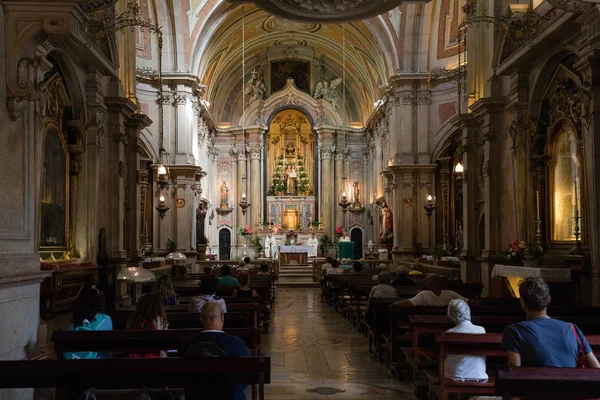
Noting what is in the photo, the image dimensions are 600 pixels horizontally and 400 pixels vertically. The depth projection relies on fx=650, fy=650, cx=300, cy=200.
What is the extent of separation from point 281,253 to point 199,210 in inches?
223

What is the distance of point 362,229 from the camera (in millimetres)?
36750

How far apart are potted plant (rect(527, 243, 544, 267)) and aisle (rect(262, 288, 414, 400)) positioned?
3364mm

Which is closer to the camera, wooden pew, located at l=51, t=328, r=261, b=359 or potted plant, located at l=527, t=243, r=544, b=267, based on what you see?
wooden pew, located at l=51, t=328, r=261, b=359

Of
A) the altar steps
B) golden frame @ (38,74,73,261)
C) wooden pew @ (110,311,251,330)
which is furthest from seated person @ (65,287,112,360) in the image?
the altar steps

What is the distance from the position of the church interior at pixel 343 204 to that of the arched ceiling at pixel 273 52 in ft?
1.10

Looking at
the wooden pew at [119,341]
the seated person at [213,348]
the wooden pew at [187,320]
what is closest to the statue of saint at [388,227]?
the wooden pew at [187,320]

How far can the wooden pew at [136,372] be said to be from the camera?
3.79 metres

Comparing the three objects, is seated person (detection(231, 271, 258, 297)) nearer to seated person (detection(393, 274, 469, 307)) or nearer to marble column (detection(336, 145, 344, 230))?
seated person (detection(393, 274, 469, 307))

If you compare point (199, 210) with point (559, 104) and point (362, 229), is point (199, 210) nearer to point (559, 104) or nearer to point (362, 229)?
point (362, 229)

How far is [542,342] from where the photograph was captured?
3.83 metres

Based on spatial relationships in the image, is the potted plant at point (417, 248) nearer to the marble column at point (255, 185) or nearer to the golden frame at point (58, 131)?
the marble column at point (255, 185)

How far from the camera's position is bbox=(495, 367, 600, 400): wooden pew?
3.41m

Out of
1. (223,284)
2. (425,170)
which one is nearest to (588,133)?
(223,284)

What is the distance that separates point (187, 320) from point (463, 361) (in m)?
3.13
